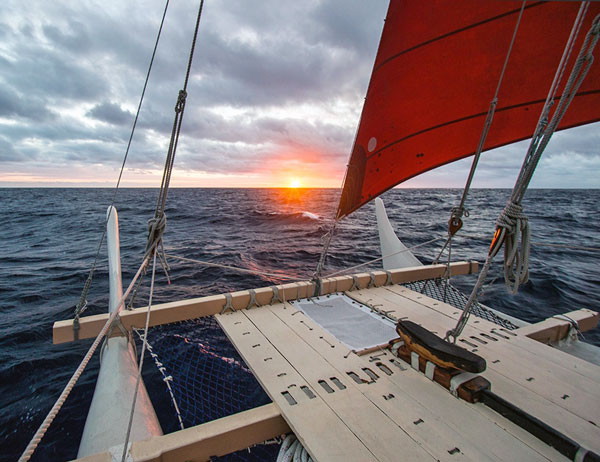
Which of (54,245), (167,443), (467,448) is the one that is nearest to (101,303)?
(167,443)

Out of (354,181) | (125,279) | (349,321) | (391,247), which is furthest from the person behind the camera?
(125,279)

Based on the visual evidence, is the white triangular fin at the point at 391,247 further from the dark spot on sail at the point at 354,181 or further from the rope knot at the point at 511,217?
the rope knot at the point at 511,217

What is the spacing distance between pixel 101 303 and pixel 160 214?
5372 millimetres

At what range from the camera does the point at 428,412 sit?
2.16 meters

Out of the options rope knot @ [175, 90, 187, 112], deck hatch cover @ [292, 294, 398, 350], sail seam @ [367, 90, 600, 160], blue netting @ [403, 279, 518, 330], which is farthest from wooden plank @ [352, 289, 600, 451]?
rope knot @ [175, 90, 187, 112]

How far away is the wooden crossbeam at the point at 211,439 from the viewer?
1777 mm

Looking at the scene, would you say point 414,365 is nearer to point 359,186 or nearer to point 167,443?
point 167,443

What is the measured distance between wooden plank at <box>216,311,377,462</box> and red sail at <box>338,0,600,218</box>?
241 centimetres

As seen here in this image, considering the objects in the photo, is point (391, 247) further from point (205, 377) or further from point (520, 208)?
point (520, 208)

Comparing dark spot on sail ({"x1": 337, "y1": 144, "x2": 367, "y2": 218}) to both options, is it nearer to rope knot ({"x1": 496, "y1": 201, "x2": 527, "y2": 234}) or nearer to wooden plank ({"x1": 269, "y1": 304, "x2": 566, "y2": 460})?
wooden plank ({"x1": 269, "y1": 304, "x2": 566, "y2": 460})

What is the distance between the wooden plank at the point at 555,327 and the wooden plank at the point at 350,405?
227 cm

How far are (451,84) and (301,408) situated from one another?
12.2 ft

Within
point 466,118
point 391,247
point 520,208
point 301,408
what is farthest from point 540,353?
point 391,247

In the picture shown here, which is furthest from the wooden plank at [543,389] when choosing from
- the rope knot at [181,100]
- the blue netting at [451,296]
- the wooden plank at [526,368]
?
the rope knot at [181,100]
